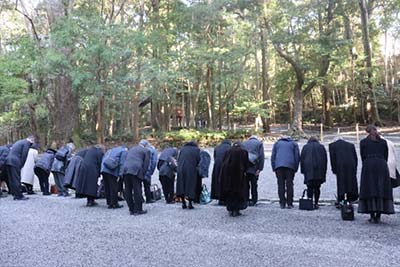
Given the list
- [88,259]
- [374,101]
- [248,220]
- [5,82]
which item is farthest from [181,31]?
[88,259]

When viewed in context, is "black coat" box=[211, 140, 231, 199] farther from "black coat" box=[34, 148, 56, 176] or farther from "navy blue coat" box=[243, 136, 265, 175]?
"black coat" box=[34, 148, 56, 176]

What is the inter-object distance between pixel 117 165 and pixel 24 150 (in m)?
2.84

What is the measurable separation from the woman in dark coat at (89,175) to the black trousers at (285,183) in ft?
12.0

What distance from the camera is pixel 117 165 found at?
8.09 metres

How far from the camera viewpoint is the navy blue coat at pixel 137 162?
7384mm

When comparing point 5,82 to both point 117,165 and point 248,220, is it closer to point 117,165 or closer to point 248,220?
point 117,165

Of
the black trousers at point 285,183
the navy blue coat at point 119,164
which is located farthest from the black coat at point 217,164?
the navy blue coat at point 119,164

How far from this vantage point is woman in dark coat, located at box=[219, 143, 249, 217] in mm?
6926

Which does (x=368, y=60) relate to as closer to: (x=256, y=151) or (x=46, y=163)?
(x=256, y=151)

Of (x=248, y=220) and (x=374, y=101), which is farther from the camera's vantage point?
(x=374, y=101)

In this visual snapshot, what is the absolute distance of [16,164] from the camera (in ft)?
30.7

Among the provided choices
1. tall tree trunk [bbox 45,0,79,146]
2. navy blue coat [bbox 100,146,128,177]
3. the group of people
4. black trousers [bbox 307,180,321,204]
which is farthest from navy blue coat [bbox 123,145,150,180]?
tall tree trunk [bbox 45,0,79,146]

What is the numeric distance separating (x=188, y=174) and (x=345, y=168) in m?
2.83

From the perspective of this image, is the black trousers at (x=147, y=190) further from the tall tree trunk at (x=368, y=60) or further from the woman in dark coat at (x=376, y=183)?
the tall tree trunk at (x=368, y=60)
